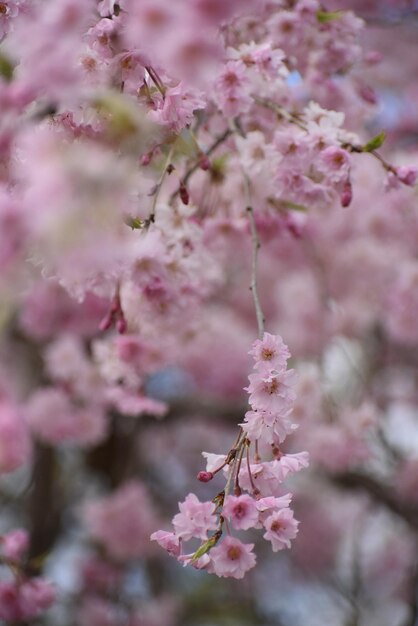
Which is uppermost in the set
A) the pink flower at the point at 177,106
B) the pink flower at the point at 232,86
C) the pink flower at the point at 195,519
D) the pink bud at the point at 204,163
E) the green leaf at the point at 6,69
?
the green leaf at the point at 6,69

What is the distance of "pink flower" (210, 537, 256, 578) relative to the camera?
1049 millimetres

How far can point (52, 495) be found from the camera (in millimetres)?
3877

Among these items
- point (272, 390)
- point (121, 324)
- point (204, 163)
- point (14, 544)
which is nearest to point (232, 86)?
point (204, 163)

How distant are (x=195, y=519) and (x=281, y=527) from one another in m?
0.12

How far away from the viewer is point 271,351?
112cm

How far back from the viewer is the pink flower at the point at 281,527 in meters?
1.04

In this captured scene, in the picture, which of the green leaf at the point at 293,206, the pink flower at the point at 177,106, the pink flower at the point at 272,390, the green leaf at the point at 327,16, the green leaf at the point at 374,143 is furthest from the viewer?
the green leaf at the point at 293,206

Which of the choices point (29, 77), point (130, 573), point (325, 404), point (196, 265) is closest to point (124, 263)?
point (196, 265)

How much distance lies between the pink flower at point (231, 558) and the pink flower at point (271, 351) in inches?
10.2

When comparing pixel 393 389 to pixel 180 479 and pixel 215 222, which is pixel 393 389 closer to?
pixel 180 479

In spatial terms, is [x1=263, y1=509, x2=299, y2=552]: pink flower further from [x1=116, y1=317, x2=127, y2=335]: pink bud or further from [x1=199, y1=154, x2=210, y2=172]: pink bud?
[x1=199, y1=154, x2=210, y2=172]: pink bud

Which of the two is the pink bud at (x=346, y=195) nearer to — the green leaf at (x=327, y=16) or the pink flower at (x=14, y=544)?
the green leaf at (x=327, y=16)

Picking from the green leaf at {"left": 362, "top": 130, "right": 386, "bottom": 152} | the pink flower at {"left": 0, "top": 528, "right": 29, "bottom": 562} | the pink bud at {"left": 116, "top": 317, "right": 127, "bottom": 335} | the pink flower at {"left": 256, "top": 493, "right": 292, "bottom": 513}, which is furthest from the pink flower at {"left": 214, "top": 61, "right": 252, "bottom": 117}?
the pink flower at {"left": 0, "top": 528, "right": 29, "bottom": 562}

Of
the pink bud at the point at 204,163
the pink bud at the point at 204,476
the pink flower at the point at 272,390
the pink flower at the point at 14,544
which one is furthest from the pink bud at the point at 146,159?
the pink flower at the point at 14,544
